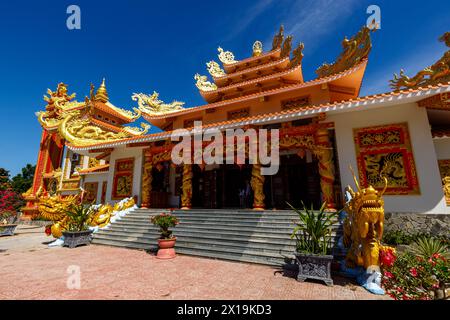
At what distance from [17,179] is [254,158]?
3983 cm

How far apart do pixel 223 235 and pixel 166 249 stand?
1.83 metres

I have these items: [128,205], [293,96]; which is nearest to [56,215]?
[128,205]

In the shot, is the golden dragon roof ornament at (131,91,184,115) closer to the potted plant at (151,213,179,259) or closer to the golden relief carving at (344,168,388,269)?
the potted plant at (151,213,179,259)

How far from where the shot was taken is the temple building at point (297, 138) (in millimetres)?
6414

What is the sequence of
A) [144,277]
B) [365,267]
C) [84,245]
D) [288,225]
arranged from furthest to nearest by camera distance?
[84,245] < [288,225] < [144,277] < [365,267]

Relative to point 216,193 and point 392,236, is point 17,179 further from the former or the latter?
point 392,236

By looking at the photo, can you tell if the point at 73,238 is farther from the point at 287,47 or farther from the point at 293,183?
the point at 287,47

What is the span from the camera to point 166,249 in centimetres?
622

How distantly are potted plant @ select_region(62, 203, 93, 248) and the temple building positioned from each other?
9.41 feet

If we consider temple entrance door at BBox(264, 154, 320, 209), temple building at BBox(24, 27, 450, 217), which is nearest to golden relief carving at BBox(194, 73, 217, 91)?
temple building at BBox(24, 27, 450, 217)

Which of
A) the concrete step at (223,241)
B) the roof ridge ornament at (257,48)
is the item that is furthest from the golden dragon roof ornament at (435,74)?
the roof ridge ornament at (257,48)

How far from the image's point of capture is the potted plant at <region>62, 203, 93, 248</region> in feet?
25.4

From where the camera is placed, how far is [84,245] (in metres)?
8.05

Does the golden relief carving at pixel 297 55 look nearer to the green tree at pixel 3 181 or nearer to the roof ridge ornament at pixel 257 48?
the roof ridge ornament at pixel 257 48
